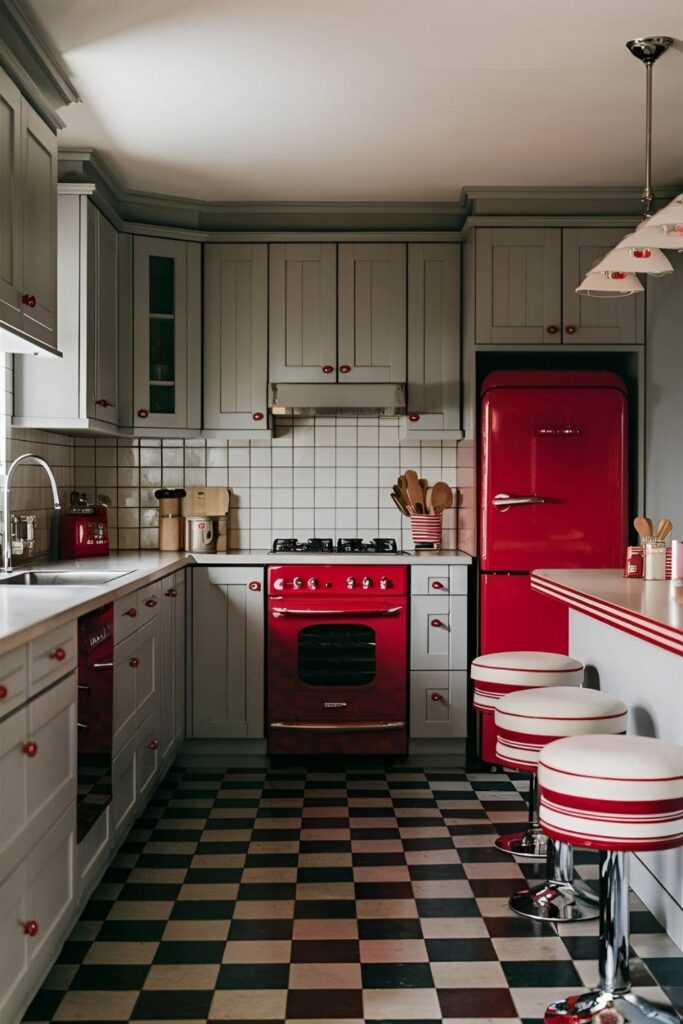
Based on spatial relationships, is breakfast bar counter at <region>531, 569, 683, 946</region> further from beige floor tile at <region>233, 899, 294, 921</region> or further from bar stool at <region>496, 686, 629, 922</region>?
beige floor tile at <region>233, 899, 294, 921</region>

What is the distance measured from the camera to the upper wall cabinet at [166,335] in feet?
15.0

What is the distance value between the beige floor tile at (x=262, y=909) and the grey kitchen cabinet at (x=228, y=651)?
1517mm

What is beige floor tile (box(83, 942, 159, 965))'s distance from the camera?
2.55 m


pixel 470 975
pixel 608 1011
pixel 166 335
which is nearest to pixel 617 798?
pixel 608 1011

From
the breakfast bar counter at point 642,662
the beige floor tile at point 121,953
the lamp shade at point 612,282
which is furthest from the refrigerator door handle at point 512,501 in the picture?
the beige floor tile at point 121,953

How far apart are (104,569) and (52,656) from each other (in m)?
1.43

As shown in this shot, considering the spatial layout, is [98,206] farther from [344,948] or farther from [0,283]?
[344,948]

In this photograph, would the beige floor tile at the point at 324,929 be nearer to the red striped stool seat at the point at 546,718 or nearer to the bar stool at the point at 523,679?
the red striped stool seat at the point at 546,718

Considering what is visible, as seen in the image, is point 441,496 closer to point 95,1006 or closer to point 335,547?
point 335,547

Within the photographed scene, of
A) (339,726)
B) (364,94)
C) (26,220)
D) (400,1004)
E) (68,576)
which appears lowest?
(400,1004)

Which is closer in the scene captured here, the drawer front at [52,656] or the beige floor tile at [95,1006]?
the drawer front at [52,656]

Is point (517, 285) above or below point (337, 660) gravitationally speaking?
above

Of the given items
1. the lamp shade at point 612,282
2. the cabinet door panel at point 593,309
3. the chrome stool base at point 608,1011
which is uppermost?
the cabinet door panel at point 593,309

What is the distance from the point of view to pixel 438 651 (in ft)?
14.5
